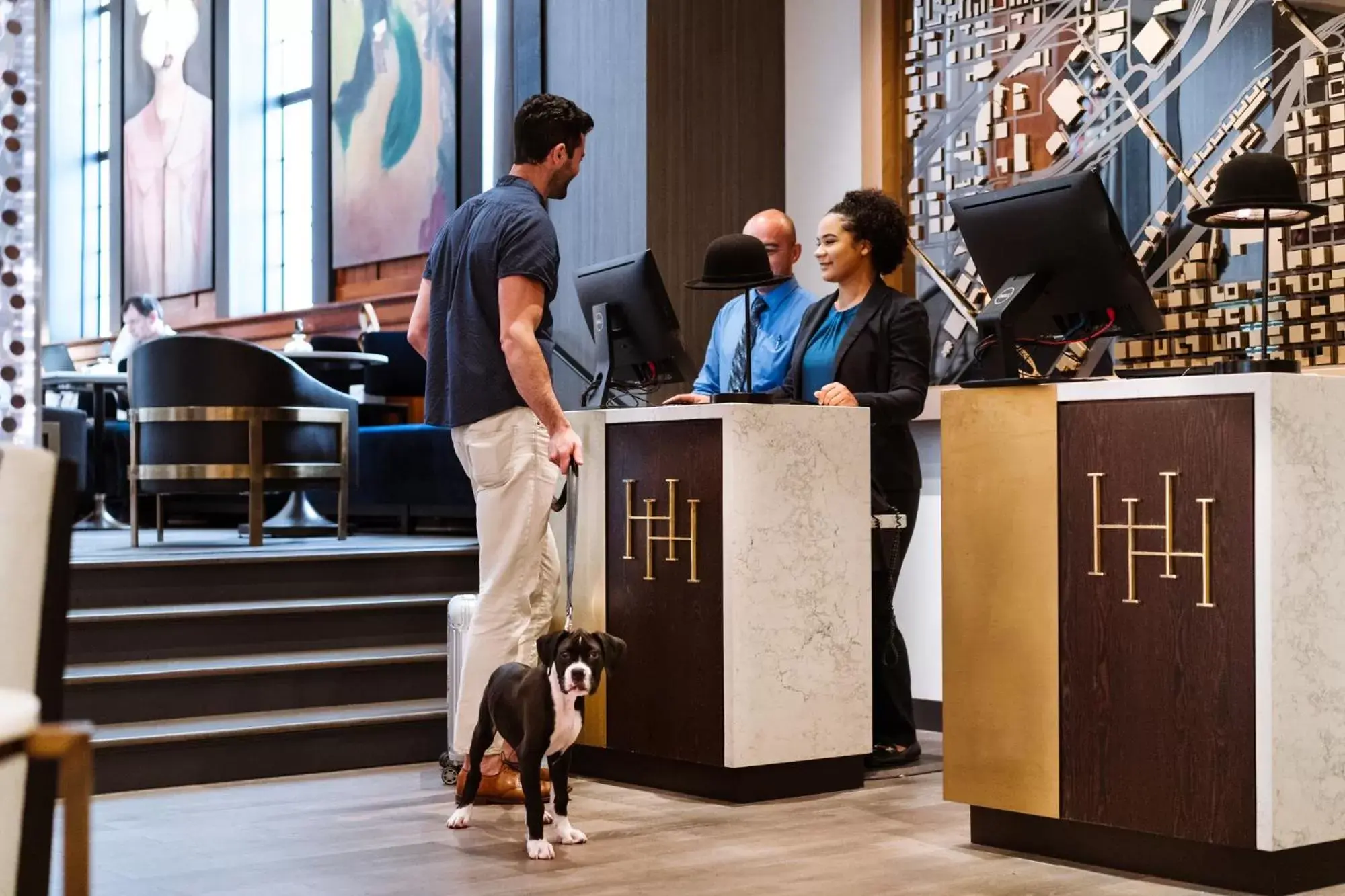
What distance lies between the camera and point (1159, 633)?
327 cm

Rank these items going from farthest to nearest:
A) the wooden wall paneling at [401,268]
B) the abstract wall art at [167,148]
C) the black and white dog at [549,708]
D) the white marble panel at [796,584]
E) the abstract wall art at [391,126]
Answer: the abstract wall art at [167,148] → the wooden wall paneling at [401,268] → the abstract wall art at [391,126] → the white marble panel at [796,584] → the black and white dog at [549,708]

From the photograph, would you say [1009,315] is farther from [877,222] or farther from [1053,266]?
[877,222]

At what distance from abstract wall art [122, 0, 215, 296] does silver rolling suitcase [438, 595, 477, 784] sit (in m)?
8.04

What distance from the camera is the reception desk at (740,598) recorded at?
4.20 meters

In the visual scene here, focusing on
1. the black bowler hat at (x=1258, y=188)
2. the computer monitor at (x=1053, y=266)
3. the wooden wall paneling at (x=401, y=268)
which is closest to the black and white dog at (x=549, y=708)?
the computer monitor at (x=1053, y=266)

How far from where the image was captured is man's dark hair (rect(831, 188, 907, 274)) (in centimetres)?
480

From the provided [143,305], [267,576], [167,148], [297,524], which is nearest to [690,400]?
[267,576]

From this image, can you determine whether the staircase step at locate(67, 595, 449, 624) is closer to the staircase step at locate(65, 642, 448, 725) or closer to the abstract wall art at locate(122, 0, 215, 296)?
the staircase step at locate(65, 642, 448, 725)

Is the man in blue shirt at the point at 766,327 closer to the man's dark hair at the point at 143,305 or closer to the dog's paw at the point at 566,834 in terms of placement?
the dog's paw at the point at 566,834

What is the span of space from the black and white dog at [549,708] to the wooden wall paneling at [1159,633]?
1027mm

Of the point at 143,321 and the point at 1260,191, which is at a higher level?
the point at 143,321

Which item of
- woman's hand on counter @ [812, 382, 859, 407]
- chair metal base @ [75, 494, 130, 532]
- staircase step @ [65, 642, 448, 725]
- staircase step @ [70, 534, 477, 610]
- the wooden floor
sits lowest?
the wooden floor

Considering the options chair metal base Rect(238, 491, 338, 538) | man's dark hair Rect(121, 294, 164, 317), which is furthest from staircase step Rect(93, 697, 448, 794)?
man's dark hair Rect(121, 294, 164, 317)

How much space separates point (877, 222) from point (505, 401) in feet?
4.36
